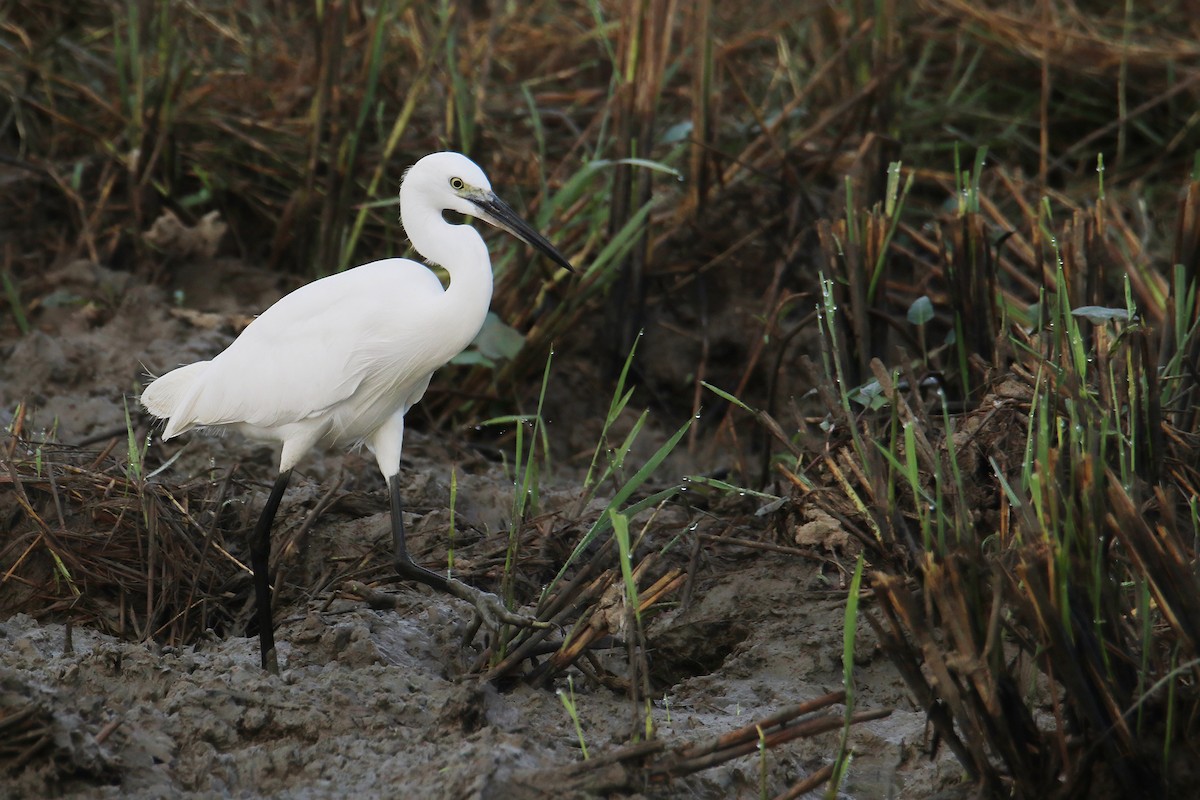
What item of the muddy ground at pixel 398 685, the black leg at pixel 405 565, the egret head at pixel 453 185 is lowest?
the muddy ground at pixel 398 685

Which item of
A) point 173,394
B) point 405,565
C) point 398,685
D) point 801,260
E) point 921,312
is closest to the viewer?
point 398,685

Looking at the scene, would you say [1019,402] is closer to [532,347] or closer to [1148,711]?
[1148,711]

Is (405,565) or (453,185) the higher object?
(453,185)

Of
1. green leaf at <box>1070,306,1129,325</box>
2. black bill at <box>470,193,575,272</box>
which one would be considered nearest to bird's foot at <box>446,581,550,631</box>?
black bill at <box>470,193,575,272</box>

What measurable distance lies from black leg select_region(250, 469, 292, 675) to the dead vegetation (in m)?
0.25

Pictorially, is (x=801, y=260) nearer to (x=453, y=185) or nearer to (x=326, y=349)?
(x=453, y=185)

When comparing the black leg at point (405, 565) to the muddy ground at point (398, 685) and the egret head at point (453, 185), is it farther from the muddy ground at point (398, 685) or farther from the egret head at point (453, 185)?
the egret head at point (453, 185)

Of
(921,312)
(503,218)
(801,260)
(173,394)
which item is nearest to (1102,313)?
(921,312)

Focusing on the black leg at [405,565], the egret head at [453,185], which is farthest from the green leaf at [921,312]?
the black leg at [405,565]

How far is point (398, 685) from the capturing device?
101 inches

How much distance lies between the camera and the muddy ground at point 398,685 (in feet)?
7.35

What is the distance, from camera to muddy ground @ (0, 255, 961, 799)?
88.2 inches

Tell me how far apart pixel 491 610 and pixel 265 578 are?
0.51 metres

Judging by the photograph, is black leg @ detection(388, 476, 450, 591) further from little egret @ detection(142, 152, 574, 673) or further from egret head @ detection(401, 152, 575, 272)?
egret head @ detection(401, 152, 575, 272)
